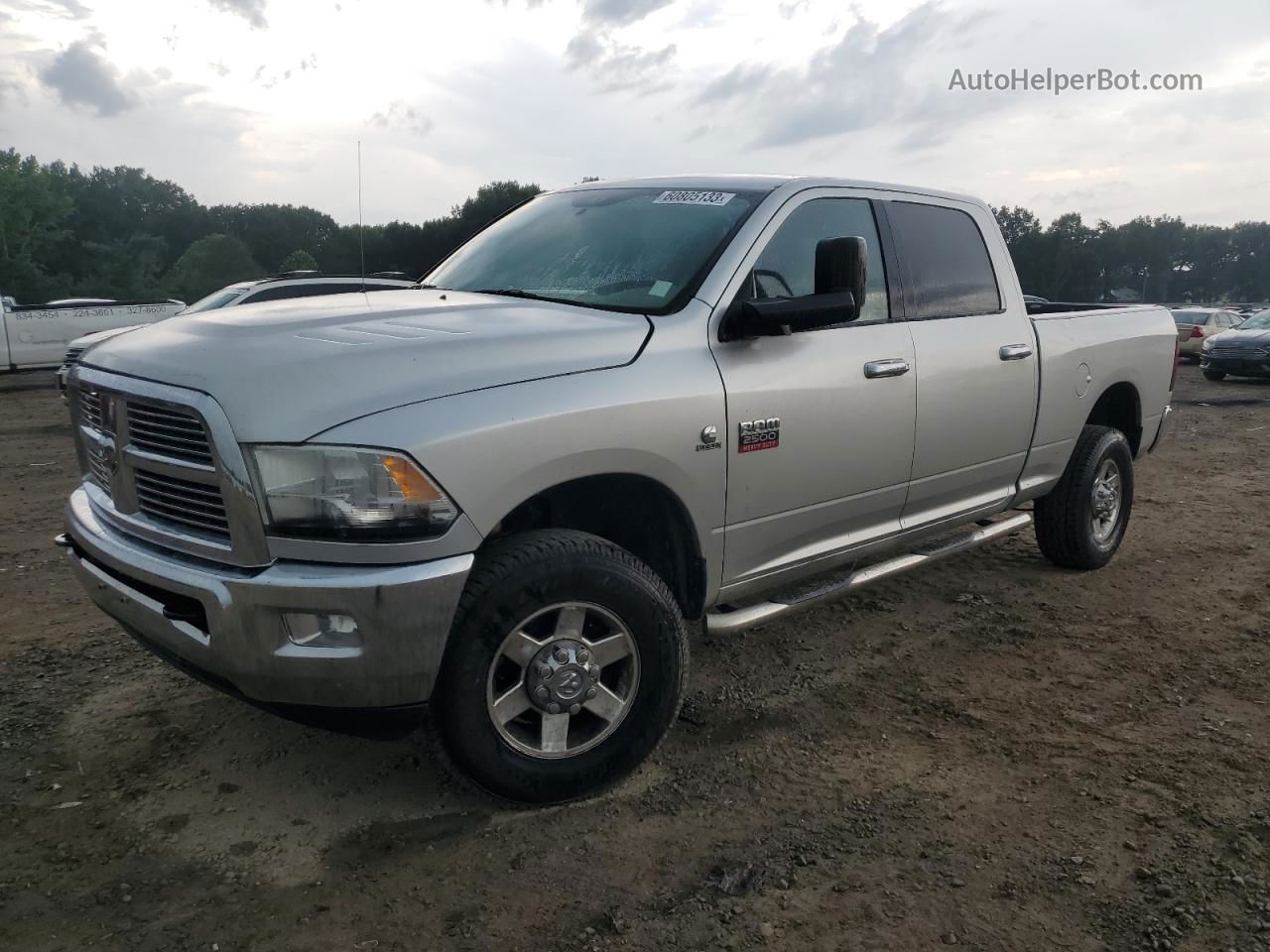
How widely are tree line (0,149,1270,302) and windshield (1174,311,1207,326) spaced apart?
20.9 m

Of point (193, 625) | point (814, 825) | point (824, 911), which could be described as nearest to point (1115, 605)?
point (814, 825)

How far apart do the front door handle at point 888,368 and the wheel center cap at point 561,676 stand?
1598 mm

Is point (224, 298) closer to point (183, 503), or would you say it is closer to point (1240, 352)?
point (183, 503)

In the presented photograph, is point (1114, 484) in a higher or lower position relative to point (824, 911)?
higher

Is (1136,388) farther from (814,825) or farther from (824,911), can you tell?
(824,911)

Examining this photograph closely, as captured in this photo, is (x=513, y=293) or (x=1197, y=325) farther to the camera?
(x=1197, y=325)

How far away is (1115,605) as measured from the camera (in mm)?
5082

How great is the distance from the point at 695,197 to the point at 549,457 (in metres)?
1.52

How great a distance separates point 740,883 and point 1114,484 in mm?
3975

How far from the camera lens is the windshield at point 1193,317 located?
76.3 ft

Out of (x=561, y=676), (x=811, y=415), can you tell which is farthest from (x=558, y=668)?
(x=811, y=415)

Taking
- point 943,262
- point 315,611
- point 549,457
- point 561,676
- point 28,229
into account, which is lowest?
point 561,676

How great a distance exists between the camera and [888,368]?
3854 millimetres

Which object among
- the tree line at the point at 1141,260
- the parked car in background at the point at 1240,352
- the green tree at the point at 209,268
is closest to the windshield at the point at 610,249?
the parked car in background at the point at 1240,352
